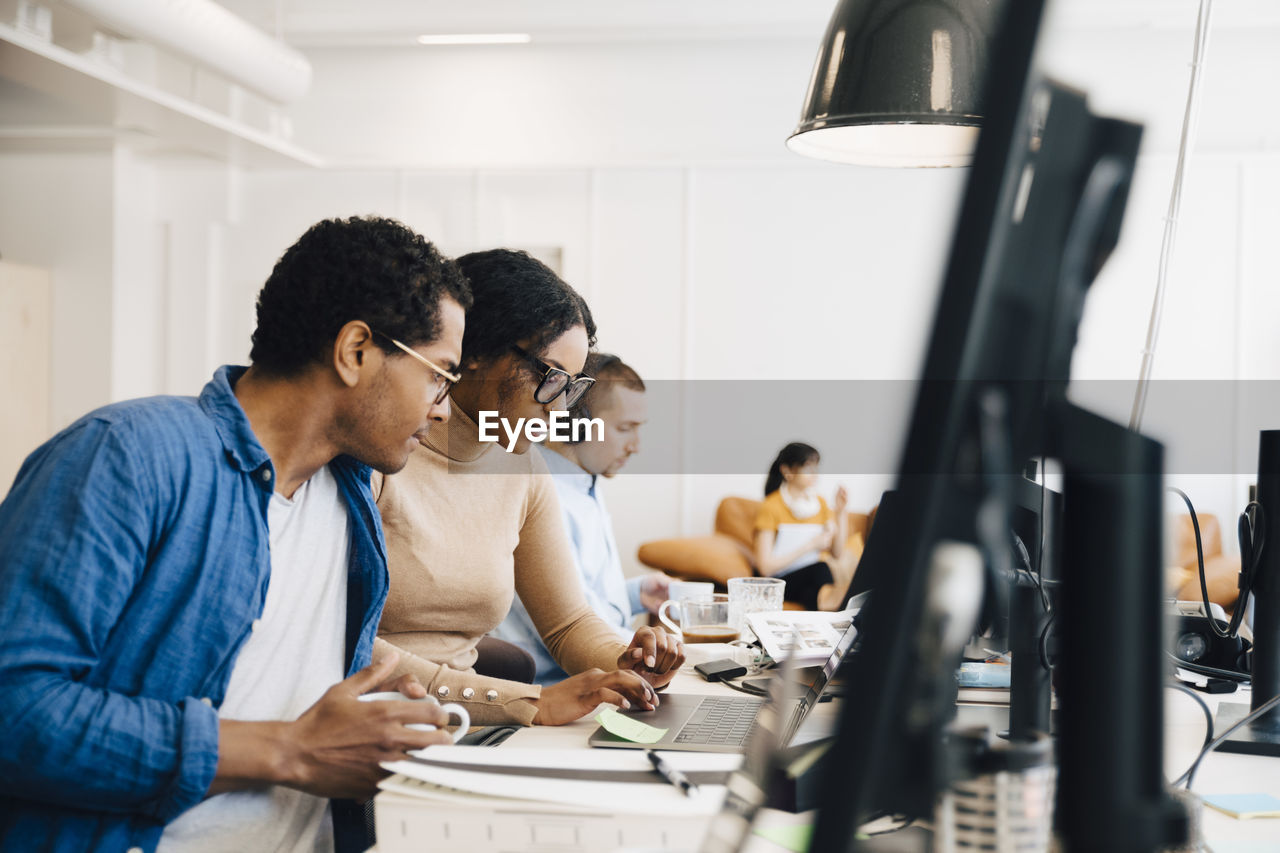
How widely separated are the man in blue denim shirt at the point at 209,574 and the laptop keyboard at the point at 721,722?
0.40 m

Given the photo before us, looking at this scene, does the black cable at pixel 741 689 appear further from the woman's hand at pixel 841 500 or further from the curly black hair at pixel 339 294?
the woman's hand at pixel 841 500

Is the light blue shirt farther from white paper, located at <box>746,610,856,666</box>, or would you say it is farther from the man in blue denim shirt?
the man in blue denim shirt

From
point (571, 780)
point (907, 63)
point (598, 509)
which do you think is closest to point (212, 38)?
point (598, 509)

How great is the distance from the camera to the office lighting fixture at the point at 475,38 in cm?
536

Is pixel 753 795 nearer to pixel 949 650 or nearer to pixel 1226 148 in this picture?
pixel 949 650

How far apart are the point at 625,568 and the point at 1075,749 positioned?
16.8 ft

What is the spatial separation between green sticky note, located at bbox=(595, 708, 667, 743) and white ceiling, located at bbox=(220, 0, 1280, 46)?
4.57 metres

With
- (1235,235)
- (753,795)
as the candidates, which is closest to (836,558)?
(1235,235)

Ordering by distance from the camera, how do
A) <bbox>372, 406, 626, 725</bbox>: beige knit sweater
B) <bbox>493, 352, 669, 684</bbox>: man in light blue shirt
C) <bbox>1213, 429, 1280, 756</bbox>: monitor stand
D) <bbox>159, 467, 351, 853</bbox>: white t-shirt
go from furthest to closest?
<bbox>493, 352, 669, 684</bbox>: man in light blue shirt
<bbox>372, 406, 626, 725</bbox>: beige knit sweater
<bbox>1213, 429, 1280, 756</bbox>: monitor stand
<bbox>159, 467, 351, 853</bbox>: white t-shirt

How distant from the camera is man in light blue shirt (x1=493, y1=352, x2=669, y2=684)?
7.62 feet

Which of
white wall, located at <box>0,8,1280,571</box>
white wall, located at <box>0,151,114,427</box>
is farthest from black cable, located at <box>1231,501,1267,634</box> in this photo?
white wall, located at <box>0,151,114,427</box>

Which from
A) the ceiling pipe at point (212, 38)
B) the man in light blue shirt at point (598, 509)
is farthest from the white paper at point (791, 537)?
the ceiling pipe at point (212, 38)

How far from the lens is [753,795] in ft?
1.94

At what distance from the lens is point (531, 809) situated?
0.94 metres
